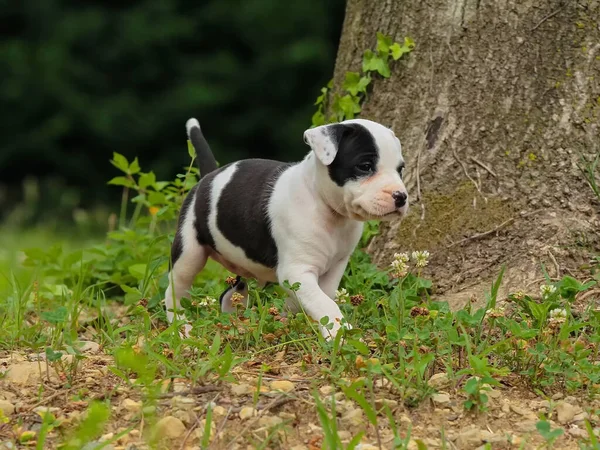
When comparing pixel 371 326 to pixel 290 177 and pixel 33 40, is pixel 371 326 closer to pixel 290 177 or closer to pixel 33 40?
pixel 290 177

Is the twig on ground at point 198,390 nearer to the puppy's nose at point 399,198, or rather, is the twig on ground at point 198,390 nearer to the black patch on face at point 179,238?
the puppy's nose at point 399,198

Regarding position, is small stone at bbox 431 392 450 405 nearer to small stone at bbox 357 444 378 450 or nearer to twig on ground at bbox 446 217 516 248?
small stone at bbox 357 444 378 450

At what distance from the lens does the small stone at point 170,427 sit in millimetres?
2971

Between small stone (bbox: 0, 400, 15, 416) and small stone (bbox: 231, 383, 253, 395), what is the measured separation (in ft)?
2.51

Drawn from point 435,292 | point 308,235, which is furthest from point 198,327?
point 435,292

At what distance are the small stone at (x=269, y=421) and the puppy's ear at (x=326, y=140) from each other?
119 cm

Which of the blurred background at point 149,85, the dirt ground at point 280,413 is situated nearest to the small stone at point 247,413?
the dirt ground at point 280,413

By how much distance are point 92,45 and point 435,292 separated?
12.3 meters

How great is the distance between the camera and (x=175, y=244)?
4.56 m

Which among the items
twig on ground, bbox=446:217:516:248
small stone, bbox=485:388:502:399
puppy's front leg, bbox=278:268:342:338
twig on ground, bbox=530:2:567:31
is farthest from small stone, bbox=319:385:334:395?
twig on ground, bbox=530:2:567:31

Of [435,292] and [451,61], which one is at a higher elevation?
[451,61]

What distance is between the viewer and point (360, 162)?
3830 mm

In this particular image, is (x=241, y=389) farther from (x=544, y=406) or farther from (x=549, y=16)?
(x=549, y=16)

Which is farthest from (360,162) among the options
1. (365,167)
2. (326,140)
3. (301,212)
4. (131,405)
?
(131,405)
